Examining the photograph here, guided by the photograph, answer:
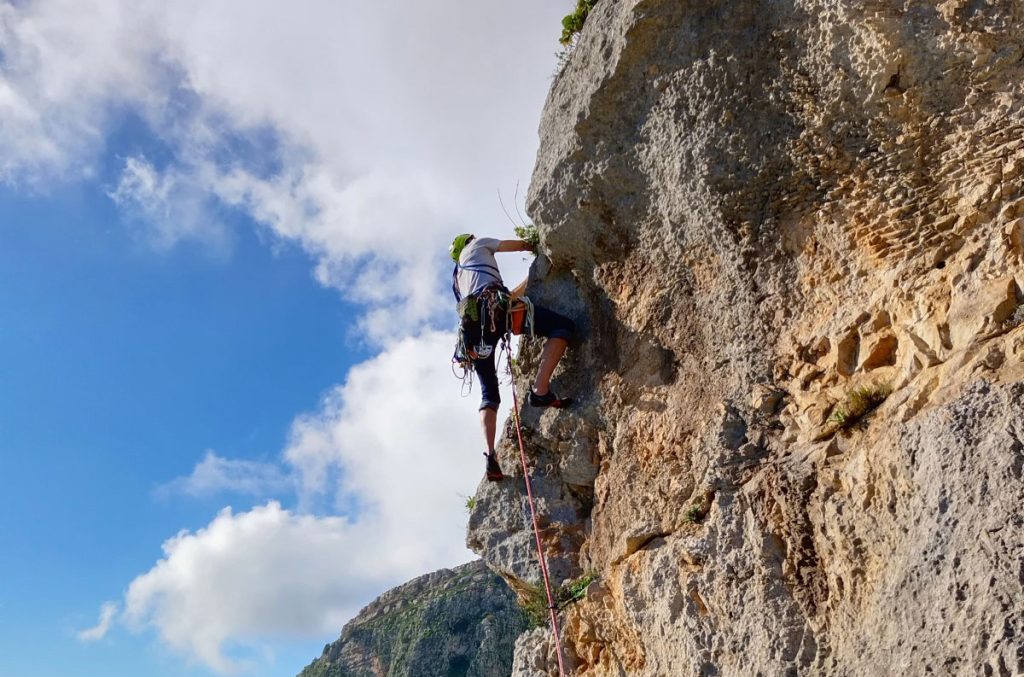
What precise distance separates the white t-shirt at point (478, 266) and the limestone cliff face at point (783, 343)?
70 cm

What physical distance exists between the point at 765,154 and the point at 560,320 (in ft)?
8.87

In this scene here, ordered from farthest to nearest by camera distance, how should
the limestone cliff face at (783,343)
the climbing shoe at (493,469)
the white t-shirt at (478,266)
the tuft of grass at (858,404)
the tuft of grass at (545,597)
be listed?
the white t-shirt at (478,266) < the climbing shoe at (493,469) < the tuft of grass at (545,597) < the tuft of grass at (858,404) < the limestone cliff face at (783,343)

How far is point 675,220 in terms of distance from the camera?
8.16 meters

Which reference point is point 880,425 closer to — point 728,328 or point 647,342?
point 728,328

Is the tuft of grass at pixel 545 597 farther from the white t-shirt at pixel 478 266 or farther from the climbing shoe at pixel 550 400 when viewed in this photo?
the white t-shirt at pixel 478 266

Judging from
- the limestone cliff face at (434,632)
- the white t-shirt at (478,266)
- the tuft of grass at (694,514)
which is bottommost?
the tuft of grass at (694,514)

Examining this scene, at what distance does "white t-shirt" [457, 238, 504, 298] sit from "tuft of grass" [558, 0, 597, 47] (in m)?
2.33

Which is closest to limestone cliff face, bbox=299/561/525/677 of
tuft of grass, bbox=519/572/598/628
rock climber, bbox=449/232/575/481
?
tuft of grass, bbox=519/572/598/628

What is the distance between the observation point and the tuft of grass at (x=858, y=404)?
611 centimetres

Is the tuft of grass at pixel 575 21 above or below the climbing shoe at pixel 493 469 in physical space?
above

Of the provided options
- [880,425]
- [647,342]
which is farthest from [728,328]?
[880,425]

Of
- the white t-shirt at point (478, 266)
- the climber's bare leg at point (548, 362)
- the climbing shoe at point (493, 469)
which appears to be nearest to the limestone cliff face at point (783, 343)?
the climbing shoe at point (493, 469)

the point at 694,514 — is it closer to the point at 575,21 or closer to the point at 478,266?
the point at 478,266

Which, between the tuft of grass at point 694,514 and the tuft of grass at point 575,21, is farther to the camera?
the tuft of grass at point 575,21
